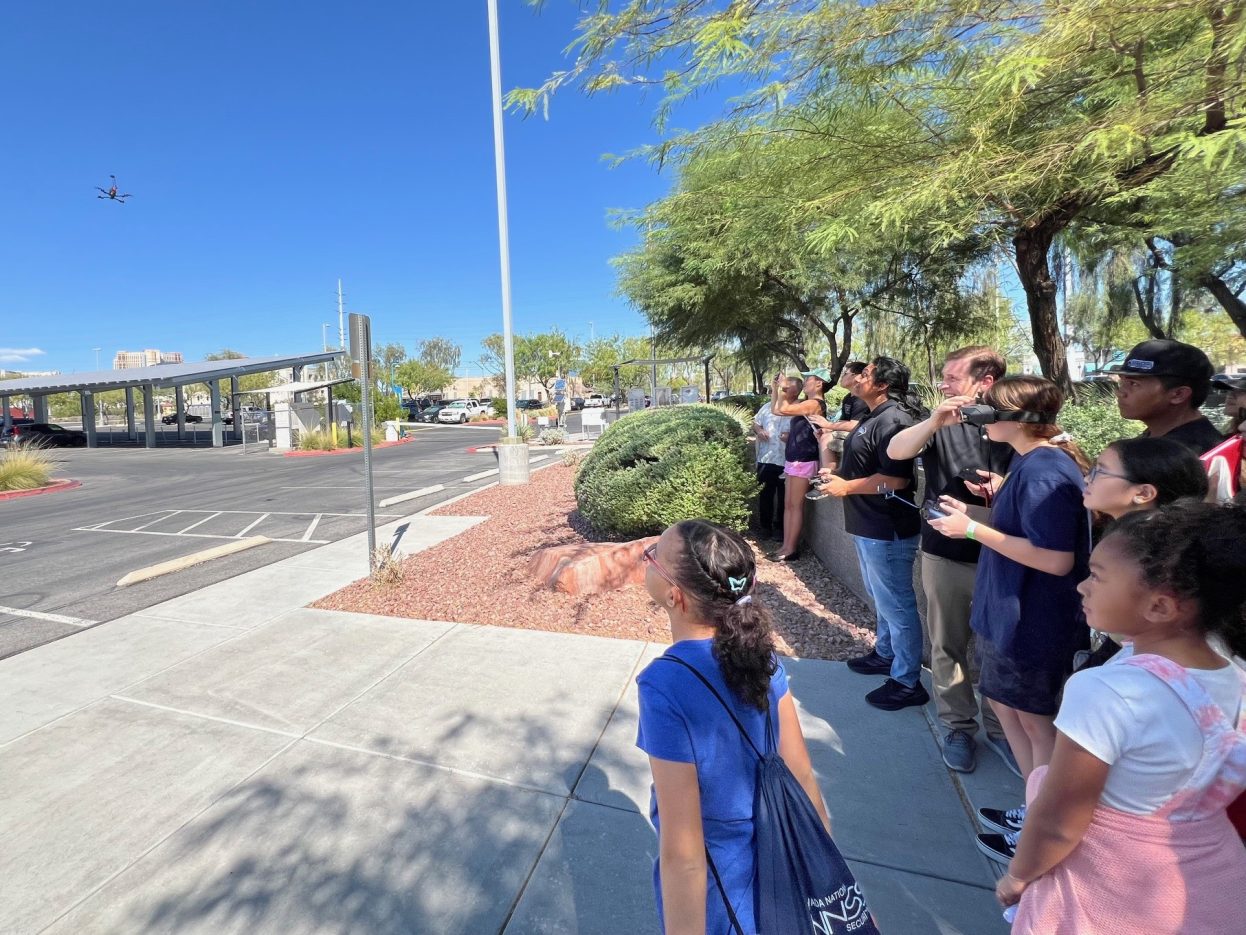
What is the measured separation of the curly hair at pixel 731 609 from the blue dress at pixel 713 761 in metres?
0.06

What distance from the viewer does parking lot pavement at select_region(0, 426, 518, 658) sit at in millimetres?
5621

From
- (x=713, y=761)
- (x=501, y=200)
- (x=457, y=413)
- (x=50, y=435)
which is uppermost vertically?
(x=501, y=200)

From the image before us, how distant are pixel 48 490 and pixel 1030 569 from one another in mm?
19284

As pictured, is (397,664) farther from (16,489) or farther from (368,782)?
(16,489)

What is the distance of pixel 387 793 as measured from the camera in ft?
8.75

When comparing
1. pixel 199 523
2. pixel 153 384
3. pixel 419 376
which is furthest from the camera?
pixel 419 376

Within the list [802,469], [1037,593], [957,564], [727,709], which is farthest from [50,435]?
[1037,593]

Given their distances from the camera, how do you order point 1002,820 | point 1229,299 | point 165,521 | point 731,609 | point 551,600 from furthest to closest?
point 1229,299, point 165,521, point 551,600, point 1002,820, point 731,609

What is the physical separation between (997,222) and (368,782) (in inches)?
255

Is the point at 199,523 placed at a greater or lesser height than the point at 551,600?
greater

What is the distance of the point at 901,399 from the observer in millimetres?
3467

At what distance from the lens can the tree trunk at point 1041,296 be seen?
6.47 metres

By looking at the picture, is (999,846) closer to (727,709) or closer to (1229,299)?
(727,709)

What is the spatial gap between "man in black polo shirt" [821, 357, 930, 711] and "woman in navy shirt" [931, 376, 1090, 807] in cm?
92
